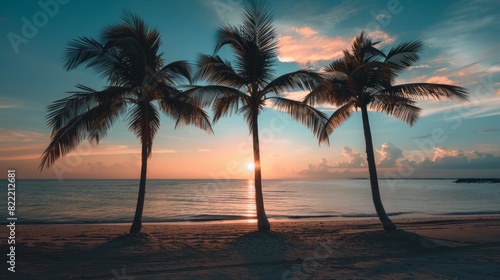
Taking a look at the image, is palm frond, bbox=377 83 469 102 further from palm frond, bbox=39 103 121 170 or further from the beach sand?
palm frond, bbox=39 103 121 170

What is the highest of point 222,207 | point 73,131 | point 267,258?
point 73,131

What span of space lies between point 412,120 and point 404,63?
8.65 ft

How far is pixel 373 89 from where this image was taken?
13.2 meters

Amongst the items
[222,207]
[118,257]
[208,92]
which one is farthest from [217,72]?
[222,207]

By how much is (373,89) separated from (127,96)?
9.85 meters

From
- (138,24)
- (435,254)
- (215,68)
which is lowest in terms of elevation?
(435,254)

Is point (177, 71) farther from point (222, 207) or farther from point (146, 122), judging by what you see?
point (222, 207)

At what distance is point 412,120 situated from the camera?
555 inches

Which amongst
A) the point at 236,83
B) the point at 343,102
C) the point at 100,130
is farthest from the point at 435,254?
the point at 100,130

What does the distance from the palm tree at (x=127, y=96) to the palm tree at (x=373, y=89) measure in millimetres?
5517

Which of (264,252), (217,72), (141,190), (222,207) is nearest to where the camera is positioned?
(264,252)

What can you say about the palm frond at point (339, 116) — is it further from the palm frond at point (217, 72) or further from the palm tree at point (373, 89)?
the palm frond at point (217, 72)

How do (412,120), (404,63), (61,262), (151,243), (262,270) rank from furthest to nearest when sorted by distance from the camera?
(412,120) → (404,63) → (151,243) → (61,262) → (262,270)

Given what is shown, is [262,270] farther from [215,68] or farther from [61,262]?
[215,68]
